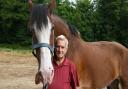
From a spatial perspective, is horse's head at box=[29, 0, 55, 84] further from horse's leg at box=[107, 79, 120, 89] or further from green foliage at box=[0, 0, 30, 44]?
green foliage at box=[0, 0, 30, 44]

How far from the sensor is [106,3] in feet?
125

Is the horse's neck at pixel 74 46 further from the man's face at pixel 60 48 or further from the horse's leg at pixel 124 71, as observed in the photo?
the man's face at pixel 60 48

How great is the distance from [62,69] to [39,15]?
2.11ft

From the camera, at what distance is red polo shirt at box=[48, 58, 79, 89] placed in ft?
12.5

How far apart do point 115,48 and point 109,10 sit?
3164 cm

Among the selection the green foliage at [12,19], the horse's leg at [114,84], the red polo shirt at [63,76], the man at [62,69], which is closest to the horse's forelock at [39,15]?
the man at [62,69]

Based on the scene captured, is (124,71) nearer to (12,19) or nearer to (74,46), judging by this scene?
(74,46)

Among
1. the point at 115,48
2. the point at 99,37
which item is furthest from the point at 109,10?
the point at 115,48

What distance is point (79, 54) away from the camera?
5512 millimetres

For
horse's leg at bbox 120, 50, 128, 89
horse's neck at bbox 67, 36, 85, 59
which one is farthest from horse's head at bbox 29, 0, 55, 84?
horse's leg at bbox 120, 50, 128, 89

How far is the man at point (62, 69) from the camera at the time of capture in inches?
149

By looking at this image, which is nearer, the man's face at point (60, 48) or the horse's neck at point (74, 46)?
the man's face at point (60, 48)

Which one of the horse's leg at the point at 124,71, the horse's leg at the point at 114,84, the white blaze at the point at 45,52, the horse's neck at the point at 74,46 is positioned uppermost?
the white blaze at the point at 45,52

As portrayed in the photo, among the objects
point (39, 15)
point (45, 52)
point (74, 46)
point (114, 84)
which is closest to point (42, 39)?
point (45, 52)
